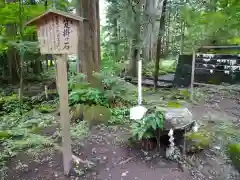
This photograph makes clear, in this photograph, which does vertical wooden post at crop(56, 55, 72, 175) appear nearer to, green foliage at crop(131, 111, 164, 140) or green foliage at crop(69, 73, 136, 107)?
green foliage at crop(131, 111, 164, 140)

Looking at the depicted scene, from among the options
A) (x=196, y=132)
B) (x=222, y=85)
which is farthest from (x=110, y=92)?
(x=222, y=85)

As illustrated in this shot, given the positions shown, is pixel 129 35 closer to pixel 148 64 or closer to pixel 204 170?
pixel 148 64

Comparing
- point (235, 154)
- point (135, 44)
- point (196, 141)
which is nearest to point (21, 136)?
point (196, 141)

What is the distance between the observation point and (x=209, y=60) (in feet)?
22.1

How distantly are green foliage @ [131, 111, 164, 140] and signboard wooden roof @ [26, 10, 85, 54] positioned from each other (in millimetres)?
1611

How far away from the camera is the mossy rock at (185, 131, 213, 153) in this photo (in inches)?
132

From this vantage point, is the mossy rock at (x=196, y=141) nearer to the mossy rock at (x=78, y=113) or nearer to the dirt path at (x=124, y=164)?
the dirt path at (x=124, y=164)

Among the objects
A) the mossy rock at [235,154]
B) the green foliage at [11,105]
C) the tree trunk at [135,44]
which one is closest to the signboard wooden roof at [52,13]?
the mossy rock at [235,154]

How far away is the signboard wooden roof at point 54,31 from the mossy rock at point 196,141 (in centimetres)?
248

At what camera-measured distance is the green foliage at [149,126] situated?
10.3ft

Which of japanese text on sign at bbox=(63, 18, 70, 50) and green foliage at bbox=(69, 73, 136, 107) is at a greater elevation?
japanese text on sign at bbox=(63, 18, 70, 50)

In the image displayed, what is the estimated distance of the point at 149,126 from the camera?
3.18 meters

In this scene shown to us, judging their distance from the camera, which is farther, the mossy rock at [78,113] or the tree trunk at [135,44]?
the tree trunk at [135,44]

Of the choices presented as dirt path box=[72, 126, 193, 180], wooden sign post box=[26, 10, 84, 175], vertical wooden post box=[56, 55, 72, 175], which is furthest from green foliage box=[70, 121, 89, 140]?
wooden sign post box=[26, 10, 84, 175]
